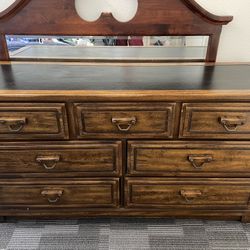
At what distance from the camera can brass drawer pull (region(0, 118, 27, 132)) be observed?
95 cm

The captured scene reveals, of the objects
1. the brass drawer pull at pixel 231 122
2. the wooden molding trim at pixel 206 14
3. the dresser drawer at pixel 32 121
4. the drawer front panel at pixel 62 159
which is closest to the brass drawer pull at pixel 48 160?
the drawer front panel at pixel 62 159

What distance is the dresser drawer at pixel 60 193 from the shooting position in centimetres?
113

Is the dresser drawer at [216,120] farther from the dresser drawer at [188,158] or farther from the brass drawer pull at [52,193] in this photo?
the brass drawer pull at [52,193]

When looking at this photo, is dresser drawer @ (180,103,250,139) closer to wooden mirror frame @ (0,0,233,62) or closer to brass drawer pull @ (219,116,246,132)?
brass drawer pull @ (219,116,246,132)

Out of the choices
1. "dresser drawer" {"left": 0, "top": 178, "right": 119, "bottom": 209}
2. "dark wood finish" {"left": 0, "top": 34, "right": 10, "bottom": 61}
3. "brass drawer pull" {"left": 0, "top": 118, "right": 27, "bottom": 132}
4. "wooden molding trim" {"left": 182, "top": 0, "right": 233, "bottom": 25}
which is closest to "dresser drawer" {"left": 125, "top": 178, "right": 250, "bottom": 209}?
"dresser drawer" {"left": 0, "top": 178, "right": 119, "bottom": 209}

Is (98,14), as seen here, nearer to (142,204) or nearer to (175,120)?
(175,120)

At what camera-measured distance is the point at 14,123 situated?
37.4 inches

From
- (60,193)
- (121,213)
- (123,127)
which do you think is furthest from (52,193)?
(123,127)

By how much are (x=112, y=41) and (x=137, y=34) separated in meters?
0.15

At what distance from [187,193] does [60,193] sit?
629mm

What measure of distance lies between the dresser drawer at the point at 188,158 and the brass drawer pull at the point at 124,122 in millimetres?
88

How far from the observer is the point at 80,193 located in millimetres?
1162

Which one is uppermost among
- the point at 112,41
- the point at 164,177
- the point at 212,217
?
the point at 112,41

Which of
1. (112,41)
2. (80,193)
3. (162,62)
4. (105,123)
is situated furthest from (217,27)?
(80,193)
